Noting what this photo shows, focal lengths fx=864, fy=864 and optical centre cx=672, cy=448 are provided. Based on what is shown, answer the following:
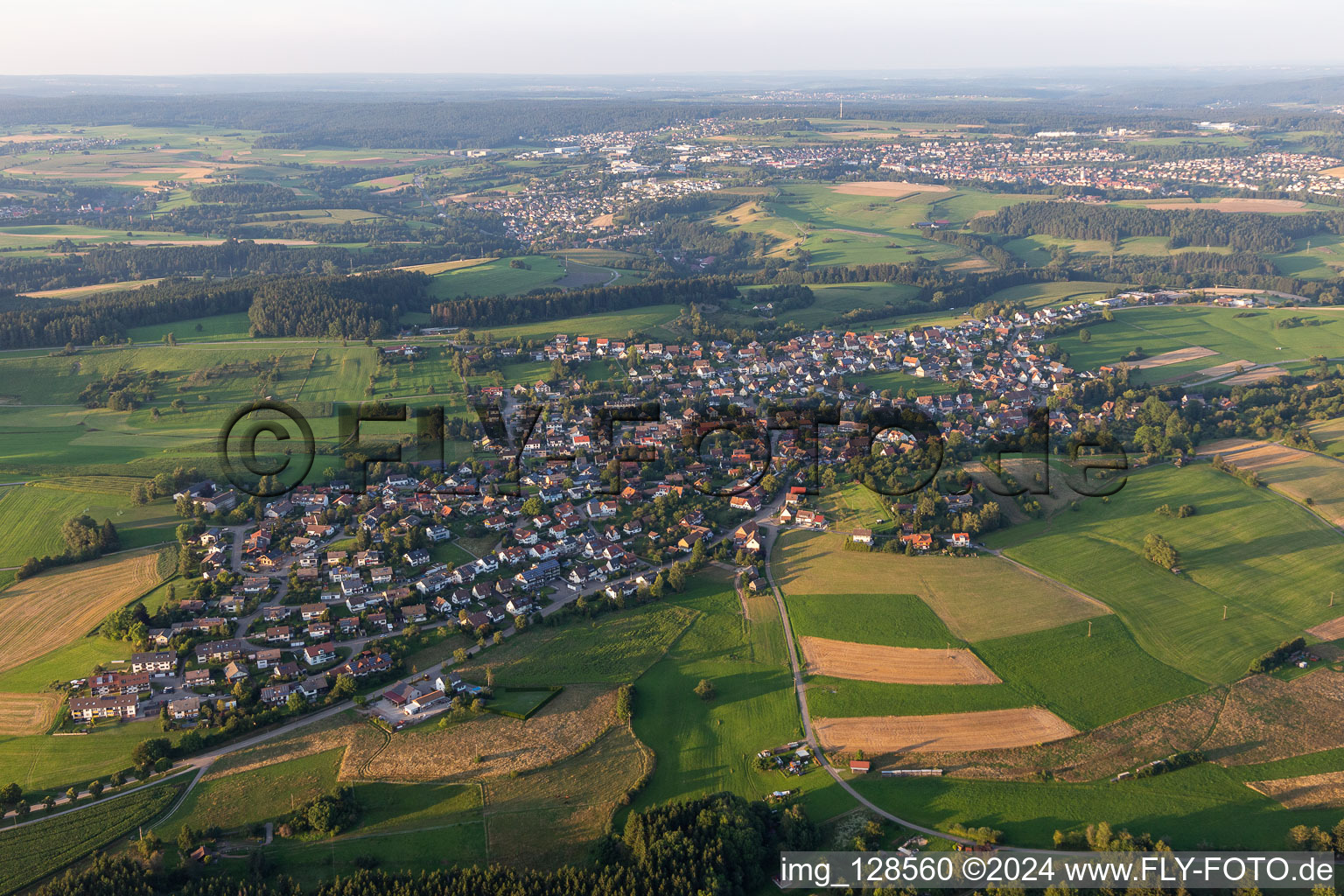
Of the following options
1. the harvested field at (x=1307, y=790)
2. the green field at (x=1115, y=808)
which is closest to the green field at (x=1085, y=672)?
the green field at (x=1115, y=808)

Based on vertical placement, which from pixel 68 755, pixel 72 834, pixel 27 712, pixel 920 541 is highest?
pixel 920 541

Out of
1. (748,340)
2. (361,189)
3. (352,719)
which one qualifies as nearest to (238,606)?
(352,719)

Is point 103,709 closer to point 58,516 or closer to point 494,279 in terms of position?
point 58,516

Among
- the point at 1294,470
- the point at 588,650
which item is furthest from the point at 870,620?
the point at 1294,470

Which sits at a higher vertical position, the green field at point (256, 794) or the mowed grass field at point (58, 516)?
the mowed grass field at point (58, 516)

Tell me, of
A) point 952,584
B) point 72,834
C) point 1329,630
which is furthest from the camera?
point 952,584

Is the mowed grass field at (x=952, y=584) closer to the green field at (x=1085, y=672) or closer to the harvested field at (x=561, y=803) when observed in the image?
the green field at (x=1085, y=672)
